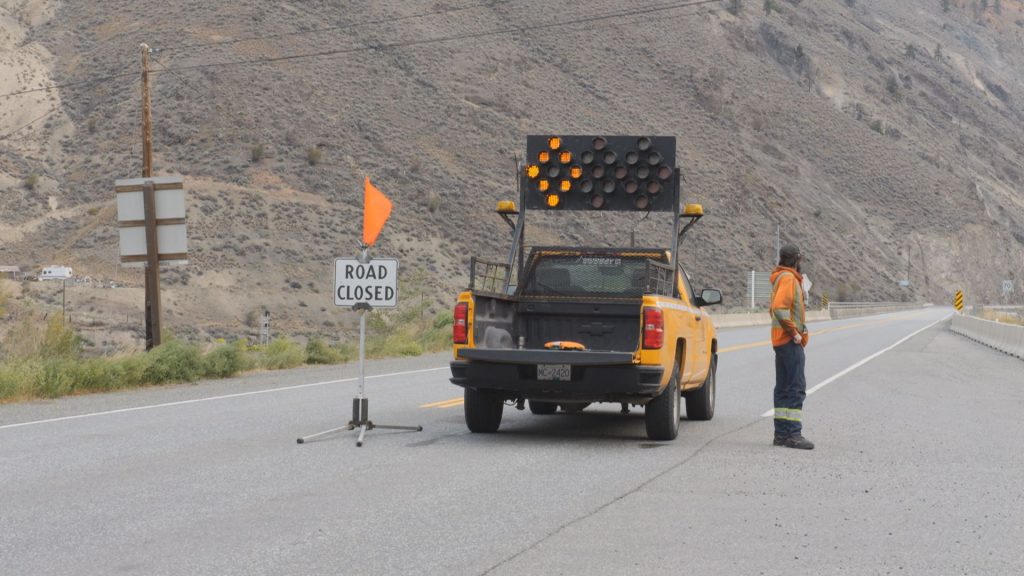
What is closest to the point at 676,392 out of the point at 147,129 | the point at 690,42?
the point at 147,129

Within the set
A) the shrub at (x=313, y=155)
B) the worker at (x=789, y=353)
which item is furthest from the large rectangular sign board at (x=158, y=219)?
the shrub at (x=313, y=155)

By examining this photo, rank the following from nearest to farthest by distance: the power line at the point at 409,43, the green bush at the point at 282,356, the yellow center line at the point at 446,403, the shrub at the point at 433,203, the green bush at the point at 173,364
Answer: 1. the yellow center line at the point at 446,403
2. the green bush at the point at 173,364
3. the green bush at the point at 282,356
4. the shrub at the point at 433,203
5. the power line at the point at 409,43

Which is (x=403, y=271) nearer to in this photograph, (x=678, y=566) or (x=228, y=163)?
(x=228, y=163)

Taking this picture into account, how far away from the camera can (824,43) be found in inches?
4958

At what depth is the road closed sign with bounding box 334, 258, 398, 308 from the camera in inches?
491

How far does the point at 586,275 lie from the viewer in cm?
1309

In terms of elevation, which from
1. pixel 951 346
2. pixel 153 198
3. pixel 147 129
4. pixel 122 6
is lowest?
pixel 951 346

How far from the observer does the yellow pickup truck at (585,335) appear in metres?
11.5

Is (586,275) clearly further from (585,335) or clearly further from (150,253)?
(150,253)

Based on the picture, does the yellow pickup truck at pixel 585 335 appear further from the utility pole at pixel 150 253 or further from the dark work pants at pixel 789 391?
the utility pole at pixel 150 253

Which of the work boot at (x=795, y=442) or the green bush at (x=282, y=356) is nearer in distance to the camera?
the work boot at (x=795, y=442)

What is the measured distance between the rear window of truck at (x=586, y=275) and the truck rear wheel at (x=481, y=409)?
47.4 inches

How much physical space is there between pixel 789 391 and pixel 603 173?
505 cm

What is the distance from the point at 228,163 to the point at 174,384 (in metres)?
45.5
